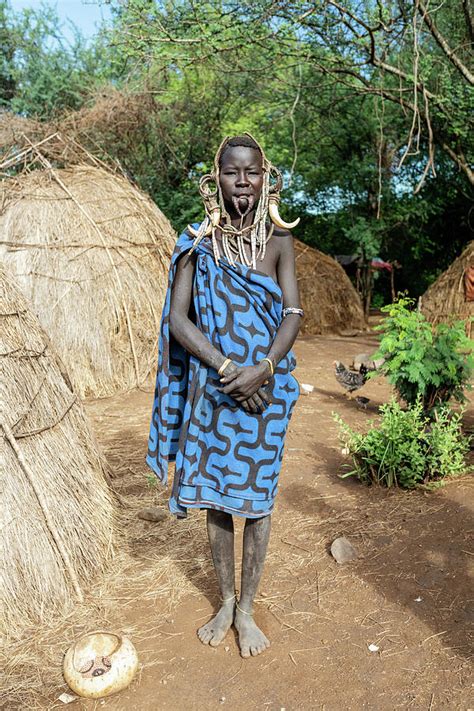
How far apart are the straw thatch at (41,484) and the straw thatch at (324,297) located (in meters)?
8.80

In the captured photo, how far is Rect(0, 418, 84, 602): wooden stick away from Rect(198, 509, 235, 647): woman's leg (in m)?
0.66

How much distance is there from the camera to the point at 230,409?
2.25 meters

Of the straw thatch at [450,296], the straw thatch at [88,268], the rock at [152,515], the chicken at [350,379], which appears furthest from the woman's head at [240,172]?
the straw thatch at [450,296]

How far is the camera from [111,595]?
2.88 meters

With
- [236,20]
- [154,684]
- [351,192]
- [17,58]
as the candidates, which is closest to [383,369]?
[154,684]

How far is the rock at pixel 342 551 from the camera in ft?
10.1

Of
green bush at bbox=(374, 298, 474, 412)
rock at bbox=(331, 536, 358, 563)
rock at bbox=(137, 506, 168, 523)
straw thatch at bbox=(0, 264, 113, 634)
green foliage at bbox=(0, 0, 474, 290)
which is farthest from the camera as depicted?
green foliage at bbox=(0, 0, 474, 290)

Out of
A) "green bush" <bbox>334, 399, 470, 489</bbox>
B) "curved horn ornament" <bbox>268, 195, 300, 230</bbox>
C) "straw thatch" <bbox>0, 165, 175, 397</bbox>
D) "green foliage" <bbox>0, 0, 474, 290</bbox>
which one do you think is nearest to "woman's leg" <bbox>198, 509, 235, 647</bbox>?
"curved horn ornament" <bbox>268, 195, 300, 230</bbox>

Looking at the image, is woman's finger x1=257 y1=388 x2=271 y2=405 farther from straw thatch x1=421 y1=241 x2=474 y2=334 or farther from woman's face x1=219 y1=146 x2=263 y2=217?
straw thatch x1=421 y1=241 x2=474 y2=334

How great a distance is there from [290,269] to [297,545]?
1.68m

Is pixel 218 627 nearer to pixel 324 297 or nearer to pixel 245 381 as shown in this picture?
pixel 245 381

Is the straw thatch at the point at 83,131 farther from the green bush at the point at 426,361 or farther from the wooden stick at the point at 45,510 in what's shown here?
the wooden stick at the point at 45,510

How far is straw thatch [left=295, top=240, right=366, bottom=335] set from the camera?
11732 millimetres

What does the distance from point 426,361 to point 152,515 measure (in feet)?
6.98
